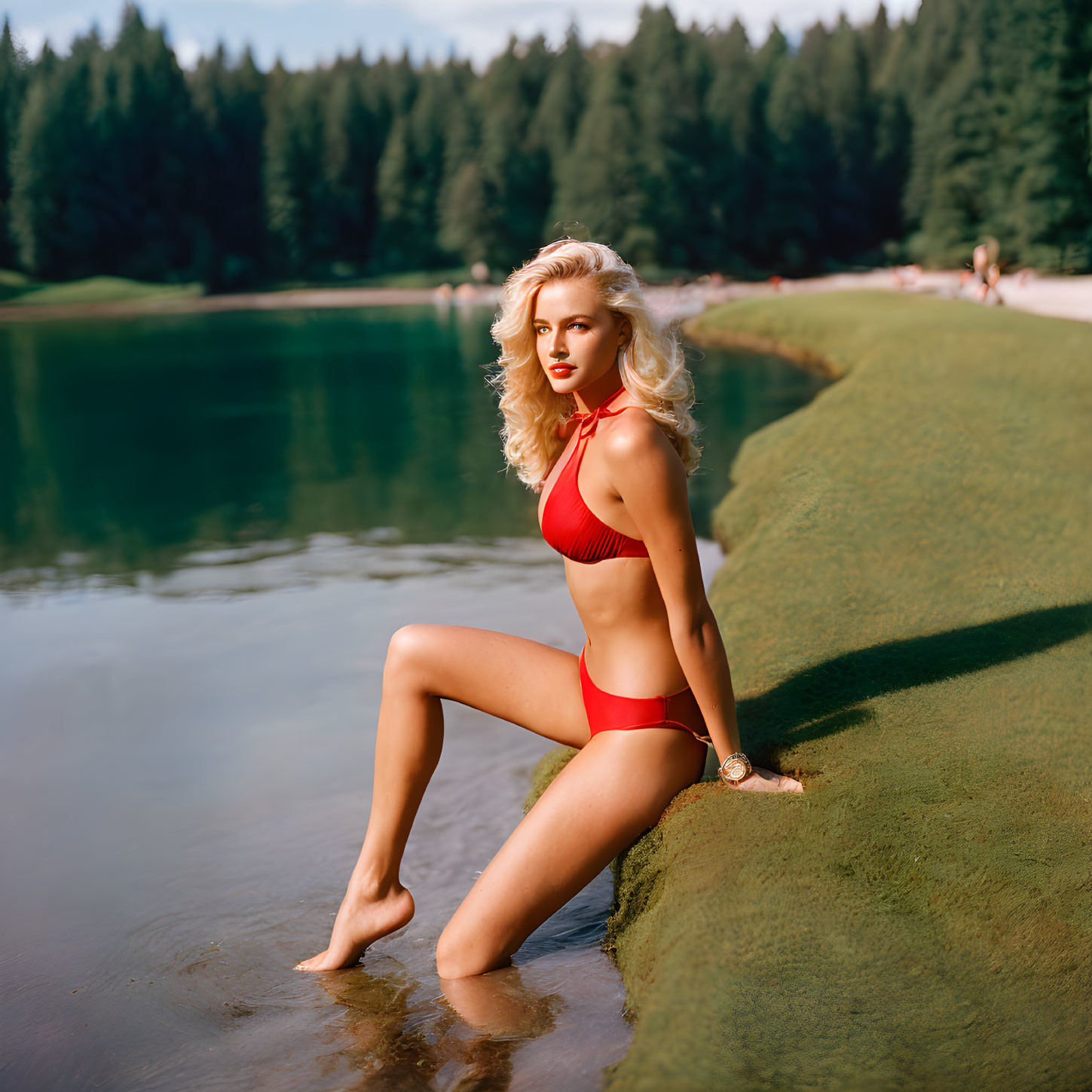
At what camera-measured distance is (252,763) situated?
21.4 ft

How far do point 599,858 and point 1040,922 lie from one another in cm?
140

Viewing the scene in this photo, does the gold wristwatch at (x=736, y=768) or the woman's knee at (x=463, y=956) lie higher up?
the gold wristwatch at (x=736, y=768)

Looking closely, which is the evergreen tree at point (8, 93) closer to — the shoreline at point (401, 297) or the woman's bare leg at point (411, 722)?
the shoreline at point (401, 297)

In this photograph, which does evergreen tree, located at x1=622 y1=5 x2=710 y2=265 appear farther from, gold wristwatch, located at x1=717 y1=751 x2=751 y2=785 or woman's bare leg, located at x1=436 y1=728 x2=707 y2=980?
woman's bare leg, located at x1=436 y1=728 x2=707 y2=980

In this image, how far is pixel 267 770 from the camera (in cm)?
640

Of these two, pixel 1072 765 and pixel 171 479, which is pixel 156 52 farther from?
pixel 1072 765

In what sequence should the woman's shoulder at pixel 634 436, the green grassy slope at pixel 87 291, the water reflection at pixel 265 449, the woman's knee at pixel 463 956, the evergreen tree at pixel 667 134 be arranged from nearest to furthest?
1. the woman's shoulder at pixel 634 436
2. the woman's knee at pixel 463 956
3. the water reflection at pixel 265 449
4. the green grassy slope at pixel 87 291
5. the evergreen tree at pixel 667 134

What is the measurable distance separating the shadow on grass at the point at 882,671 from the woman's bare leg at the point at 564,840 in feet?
2.69

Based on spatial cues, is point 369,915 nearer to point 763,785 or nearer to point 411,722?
point 411,722

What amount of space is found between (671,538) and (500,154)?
272ft

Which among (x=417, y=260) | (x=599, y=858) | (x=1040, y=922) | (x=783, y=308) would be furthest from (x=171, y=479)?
(x=417, y=260)

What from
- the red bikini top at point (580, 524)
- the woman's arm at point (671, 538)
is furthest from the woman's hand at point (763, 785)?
the red bikini top at point (580, 524)

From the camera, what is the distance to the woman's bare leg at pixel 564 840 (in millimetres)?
3652

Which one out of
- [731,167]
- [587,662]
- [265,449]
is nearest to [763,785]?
[587,662]
